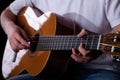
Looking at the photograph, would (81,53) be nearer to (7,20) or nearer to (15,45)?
(15,45)

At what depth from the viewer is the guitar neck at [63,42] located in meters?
1.06

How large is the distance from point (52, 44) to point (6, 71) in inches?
19.5

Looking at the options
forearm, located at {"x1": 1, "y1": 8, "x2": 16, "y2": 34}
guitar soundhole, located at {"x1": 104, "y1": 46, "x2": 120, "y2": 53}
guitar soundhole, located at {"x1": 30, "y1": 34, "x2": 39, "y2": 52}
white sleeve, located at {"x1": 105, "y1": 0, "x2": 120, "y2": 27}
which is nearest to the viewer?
guitar soundhole, located at {"x1": 104, "y1": 46, "x2": 120, "y2": 53}

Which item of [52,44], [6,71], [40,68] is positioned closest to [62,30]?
[52,44]

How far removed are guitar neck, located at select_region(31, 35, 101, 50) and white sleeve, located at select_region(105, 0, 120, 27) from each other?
164 mm

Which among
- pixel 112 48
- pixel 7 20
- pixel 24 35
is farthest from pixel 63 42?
pixel 7 20

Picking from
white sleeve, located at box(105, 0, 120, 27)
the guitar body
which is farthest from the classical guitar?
white sleeve, located at box(105, 0, 120, 27)

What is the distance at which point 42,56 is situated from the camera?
4.20 feet

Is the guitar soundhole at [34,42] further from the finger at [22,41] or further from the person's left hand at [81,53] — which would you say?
the person's left hand at [81,53]

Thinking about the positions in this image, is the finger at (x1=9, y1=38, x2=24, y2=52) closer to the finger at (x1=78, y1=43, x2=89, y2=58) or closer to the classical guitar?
the classical guitar

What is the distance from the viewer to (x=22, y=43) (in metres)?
1.42

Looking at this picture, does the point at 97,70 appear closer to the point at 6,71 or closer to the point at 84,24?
the point at 84,24

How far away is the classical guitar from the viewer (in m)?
1.03

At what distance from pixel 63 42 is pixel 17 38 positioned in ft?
1.17
